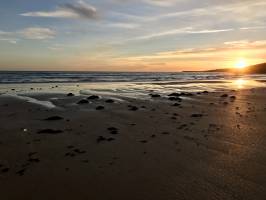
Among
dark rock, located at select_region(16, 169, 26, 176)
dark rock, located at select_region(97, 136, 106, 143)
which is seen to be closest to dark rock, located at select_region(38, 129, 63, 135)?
dark rock, located at select_region(97, 136, 106, 143)

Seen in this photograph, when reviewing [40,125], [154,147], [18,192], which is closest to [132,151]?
[154,147]

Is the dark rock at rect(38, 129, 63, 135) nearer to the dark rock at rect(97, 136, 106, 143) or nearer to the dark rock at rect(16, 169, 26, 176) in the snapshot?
Result: the dark rock at rect(97, 136, 106, 143)

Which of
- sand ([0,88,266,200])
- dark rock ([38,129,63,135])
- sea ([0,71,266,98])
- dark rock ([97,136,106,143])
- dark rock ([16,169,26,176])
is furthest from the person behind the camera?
sea ([0,71,266,98])

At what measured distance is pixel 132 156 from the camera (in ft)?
19.7

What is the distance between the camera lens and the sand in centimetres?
446

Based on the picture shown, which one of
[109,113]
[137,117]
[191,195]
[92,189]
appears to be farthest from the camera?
[109,113]

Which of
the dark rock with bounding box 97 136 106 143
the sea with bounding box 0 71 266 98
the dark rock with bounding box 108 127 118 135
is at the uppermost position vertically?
the dark rock with bounding box 108 127 118 135

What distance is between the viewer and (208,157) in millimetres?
5844

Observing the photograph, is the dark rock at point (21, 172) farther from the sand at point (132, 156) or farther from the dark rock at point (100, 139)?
the dark rock at point (100, 139)

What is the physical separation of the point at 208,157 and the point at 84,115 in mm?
5742

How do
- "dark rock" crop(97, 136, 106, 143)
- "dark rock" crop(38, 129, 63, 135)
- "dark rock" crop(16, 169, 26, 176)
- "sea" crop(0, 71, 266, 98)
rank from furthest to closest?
"sea" crop(0, 71, 266, 98) < "dark rock" crop(38, 129, 63, 135) < "dark rock" crop(97, 136, 106, 143) < "dark rock" crop(16, 169, 26, 176)

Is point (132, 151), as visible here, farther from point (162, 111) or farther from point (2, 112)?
point (2, 112)

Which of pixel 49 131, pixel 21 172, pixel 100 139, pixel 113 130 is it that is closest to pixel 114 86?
pixel 113 130

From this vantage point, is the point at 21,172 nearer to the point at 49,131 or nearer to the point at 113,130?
the point at 49,131
